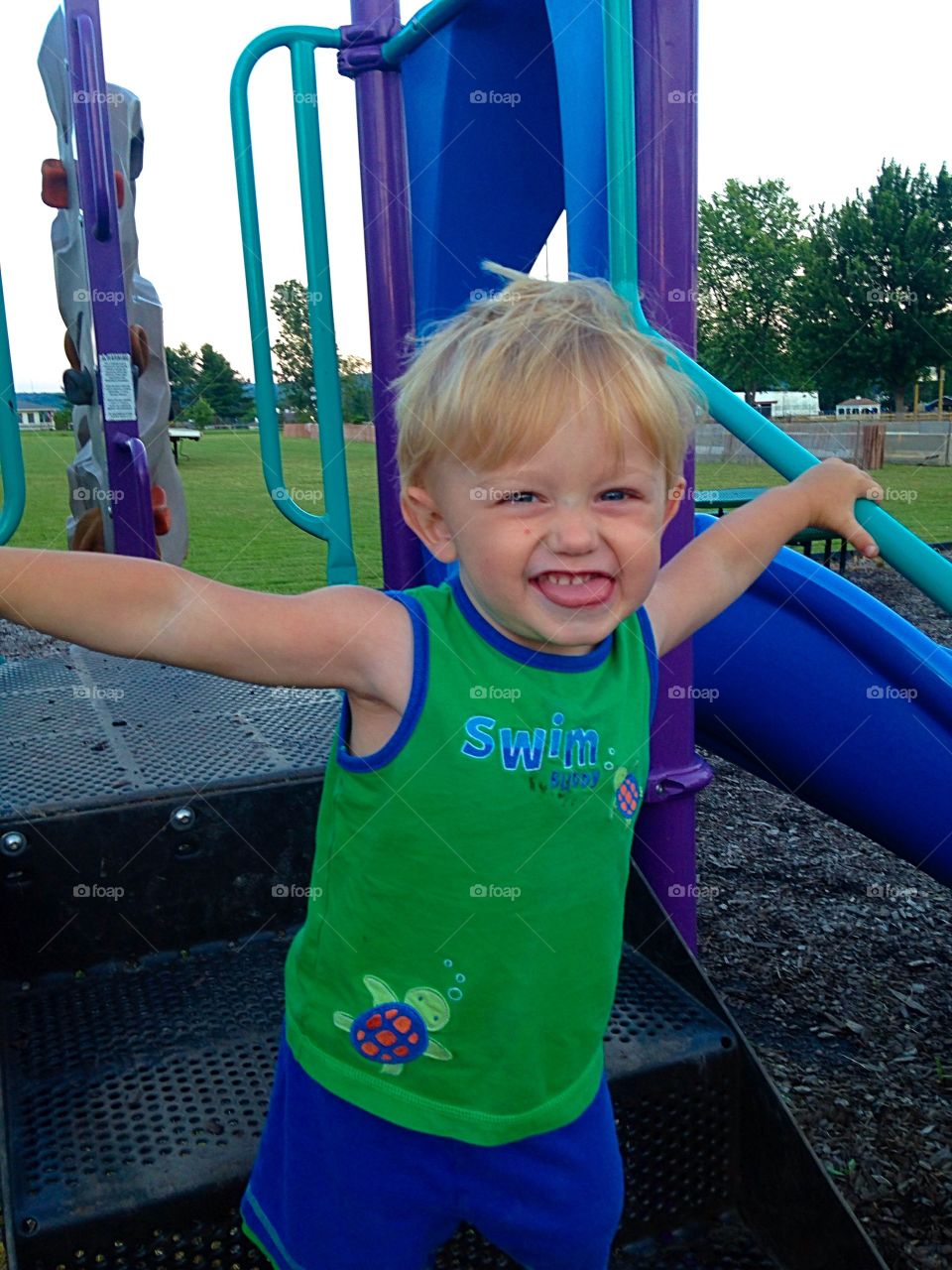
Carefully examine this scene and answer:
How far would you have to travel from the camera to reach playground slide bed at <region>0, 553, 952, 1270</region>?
1.88 metres

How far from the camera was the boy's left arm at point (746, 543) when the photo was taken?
4.17 feet

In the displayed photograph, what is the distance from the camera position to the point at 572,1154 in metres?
1.07

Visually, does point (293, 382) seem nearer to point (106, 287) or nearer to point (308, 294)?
point (308, 294)

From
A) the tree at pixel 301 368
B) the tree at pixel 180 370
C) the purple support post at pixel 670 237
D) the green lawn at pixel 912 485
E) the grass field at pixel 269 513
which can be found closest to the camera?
the purple support post at pixel 670 237

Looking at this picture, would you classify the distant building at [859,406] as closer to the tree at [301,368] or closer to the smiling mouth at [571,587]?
the tree at [301,368]

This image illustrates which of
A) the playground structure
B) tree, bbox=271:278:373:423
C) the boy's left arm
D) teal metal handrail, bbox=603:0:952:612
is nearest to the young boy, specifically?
the boy's left arm

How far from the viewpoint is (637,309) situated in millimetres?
1669

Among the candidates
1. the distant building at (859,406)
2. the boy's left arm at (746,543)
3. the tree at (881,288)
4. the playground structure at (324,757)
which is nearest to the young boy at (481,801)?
the boy's left arm at (746,543)

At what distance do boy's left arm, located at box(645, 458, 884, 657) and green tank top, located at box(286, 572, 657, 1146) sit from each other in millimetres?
235

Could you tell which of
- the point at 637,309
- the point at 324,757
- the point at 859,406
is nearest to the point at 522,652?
the point at 637,309

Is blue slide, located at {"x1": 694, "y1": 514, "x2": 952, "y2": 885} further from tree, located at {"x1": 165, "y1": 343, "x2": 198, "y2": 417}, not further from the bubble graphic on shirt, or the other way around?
tree, located at {"x1": 165, "y1": 343, "x2": 198, "y2": 417}

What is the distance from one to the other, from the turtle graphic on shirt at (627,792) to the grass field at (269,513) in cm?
97

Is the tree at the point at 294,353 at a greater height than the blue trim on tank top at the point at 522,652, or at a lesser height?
greater

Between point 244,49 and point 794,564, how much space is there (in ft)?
5.76
